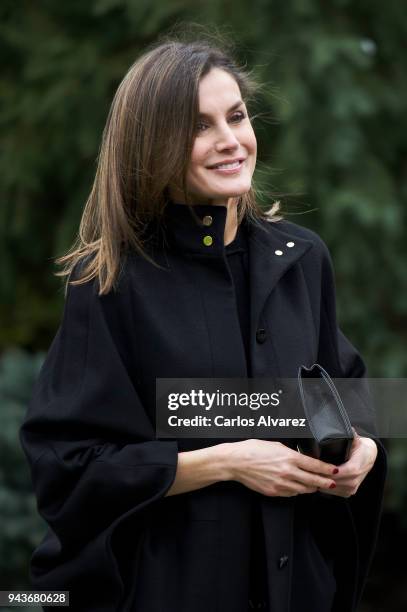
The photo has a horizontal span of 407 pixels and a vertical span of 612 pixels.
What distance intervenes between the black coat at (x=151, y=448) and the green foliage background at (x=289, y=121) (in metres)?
1.91

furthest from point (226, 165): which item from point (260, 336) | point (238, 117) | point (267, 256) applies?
point (260, 336)

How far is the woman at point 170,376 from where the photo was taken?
5.84 ft

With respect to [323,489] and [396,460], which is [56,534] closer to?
[323,489]

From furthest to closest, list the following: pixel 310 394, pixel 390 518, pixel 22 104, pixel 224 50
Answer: pixel 390 518 → pixel 22 104 → pixel 224 50 → pixel 310 394

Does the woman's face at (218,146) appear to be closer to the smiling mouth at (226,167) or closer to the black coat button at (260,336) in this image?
the smiling mouth at (226,167)

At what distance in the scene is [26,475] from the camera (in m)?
3.70

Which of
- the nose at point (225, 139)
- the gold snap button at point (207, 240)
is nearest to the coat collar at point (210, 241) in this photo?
the gold snap button at point (207, 240)

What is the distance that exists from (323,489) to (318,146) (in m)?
2.71

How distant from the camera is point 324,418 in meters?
1.74

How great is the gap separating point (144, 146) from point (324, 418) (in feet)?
1.95

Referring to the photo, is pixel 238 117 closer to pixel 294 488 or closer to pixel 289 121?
pixel 294 488

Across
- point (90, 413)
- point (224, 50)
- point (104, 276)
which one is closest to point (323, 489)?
point (90, 413)

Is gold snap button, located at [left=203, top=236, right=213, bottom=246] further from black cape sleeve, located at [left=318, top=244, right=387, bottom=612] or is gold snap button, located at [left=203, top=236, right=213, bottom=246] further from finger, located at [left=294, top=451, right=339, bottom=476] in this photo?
finger, located at [left=294, top=451, right=339, bottom=476]

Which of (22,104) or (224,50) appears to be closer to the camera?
(224,50)
